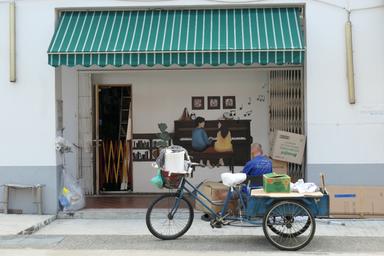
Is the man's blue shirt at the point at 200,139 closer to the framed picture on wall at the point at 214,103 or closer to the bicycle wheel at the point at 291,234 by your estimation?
the framed picture on wall at the point at 214,103

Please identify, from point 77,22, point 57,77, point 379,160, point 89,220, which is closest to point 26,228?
point 89,220

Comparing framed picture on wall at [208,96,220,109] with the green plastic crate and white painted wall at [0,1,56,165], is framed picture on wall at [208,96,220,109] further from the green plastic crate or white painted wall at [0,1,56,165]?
the green plastic crate

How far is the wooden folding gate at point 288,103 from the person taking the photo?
1111 cm

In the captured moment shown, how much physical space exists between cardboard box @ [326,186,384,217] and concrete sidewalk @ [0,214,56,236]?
4891mm

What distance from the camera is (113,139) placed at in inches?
496

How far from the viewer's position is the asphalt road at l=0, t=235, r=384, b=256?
7836 millimetres

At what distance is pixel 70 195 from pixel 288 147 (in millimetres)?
4060

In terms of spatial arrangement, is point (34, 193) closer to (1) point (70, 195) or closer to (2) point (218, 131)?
(1) point (70, 195)

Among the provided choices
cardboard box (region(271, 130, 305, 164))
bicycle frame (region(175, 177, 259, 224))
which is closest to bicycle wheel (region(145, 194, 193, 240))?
bicycle frame (region(175, 177, 259, 224))

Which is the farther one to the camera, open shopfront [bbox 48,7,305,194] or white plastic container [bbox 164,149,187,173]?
open shopfront [bbox 48,7,305,194]

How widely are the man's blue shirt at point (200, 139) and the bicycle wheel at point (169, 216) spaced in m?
3.82

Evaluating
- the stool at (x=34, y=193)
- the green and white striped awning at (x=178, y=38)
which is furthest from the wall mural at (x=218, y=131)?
the stool at (x=34, y=193)

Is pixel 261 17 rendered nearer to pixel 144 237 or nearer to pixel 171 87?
pixel 171 87

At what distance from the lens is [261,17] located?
10203 mm
